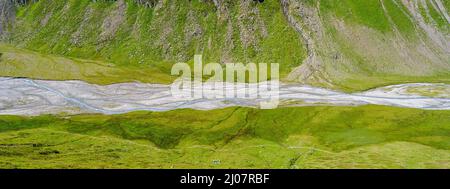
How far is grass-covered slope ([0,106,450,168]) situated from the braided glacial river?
9473 millimetres

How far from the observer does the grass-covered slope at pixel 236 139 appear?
115312mm

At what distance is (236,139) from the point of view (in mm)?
142125

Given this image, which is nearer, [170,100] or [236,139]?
[236,139]

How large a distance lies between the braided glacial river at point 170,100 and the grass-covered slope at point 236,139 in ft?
31.1

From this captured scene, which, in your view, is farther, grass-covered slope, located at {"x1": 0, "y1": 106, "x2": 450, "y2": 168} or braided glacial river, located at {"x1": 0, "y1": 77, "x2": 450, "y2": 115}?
braided glacial river, located at {"x1": 0, "y1": 77, "x2": 450, "y2": 115}

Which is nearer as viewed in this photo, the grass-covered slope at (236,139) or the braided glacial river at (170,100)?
the grass-covered slope at (236,139)

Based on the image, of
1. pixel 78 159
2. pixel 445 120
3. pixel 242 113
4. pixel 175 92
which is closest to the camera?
pixel 78 159

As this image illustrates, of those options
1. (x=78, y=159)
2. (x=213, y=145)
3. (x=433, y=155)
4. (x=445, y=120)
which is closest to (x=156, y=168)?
(x=78, y=159)

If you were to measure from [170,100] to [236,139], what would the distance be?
5156 cm

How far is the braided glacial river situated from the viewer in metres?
172
